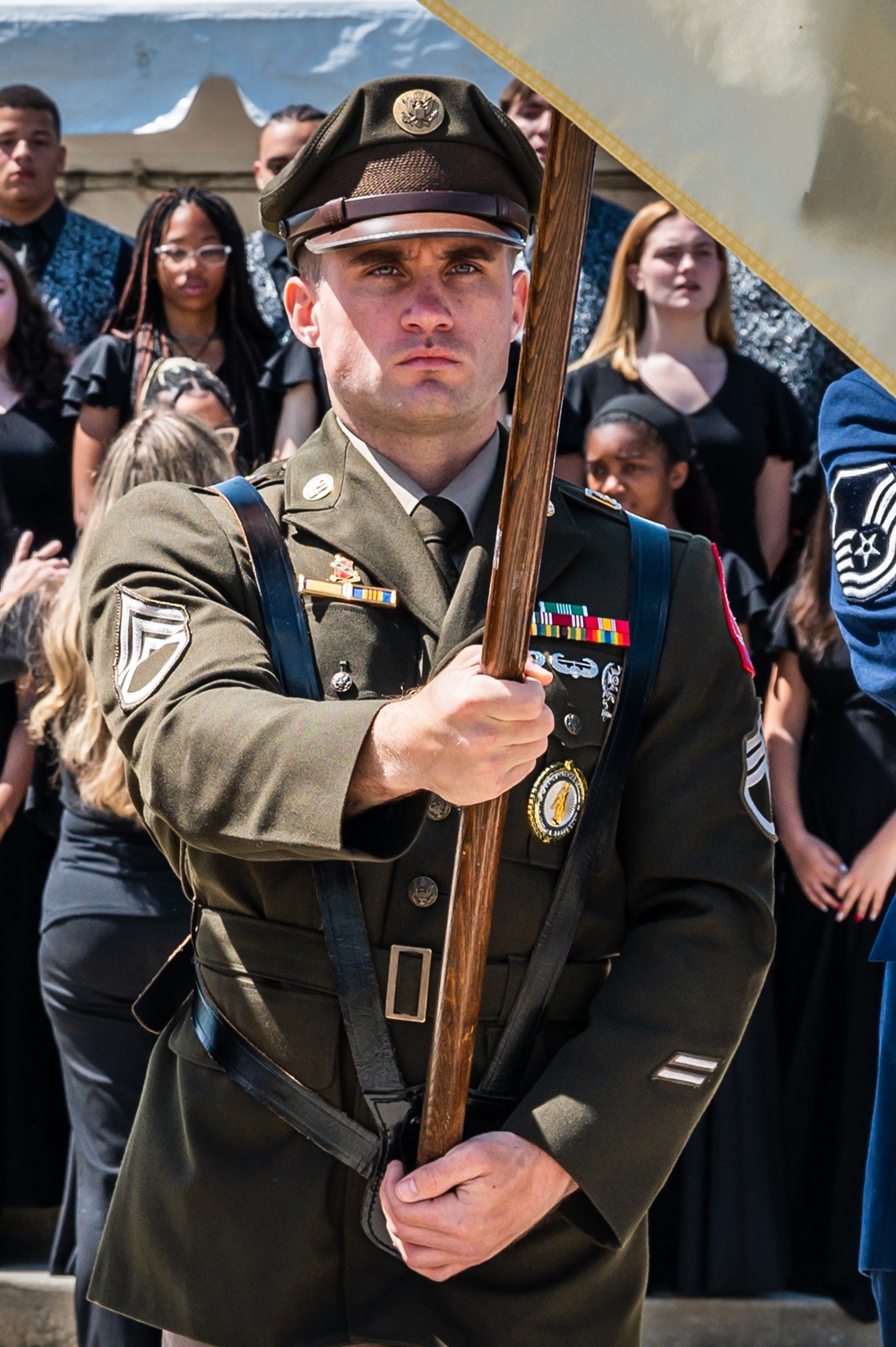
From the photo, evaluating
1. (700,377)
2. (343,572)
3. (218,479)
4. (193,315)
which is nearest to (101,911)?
(218,479)

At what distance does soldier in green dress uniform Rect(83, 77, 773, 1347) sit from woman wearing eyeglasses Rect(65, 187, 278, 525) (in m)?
2.46

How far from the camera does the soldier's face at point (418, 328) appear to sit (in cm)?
206

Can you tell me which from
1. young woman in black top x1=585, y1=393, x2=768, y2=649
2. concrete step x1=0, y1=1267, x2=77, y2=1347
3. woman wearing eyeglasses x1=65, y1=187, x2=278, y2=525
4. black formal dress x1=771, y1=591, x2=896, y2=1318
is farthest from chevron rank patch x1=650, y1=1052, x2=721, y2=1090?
woman wearing eyeglasses x1=65, y1=187, x2=278, y2=525

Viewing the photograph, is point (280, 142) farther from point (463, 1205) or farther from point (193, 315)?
point (463, 1205)

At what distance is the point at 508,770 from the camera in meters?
1.68

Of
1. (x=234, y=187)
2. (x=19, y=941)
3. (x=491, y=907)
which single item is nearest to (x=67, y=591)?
(x=19, y=941)

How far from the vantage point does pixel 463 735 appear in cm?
164

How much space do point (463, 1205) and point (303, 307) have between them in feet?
3.73

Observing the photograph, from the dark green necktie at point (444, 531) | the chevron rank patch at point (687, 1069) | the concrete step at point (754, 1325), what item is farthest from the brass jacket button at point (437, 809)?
the concrete step at point (754, 1325)

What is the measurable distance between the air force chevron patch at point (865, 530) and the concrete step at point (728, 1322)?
2.14m

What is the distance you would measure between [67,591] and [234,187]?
8.15 feet

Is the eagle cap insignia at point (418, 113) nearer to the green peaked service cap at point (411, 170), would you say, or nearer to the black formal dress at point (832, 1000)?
the green peaked service cap at point (411, 170)

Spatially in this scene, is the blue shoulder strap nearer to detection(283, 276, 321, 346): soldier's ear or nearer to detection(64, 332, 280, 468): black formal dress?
detection(283, 276, 321, 346): soldier's ear

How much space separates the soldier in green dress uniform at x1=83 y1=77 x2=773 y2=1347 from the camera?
1.95 meters
